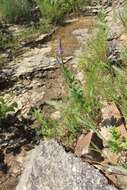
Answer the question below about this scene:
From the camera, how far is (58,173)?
8.43ft

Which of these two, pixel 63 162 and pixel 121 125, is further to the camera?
pixel 121 125

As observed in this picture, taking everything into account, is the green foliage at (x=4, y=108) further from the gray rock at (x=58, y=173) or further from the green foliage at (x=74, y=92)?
the gray rock at (x=58, y=173)

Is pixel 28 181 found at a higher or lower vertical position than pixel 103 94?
lower

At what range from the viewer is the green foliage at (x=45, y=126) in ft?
10.5

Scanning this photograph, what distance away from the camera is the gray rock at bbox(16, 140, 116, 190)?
2441 millimetres

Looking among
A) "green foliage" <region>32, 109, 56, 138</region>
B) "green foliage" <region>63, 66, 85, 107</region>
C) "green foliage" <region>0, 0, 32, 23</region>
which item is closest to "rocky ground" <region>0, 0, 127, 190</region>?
"green foliage" <region>32, 109, 56, 138</region>

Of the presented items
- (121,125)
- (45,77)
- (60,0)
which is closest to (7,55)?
(45,77)

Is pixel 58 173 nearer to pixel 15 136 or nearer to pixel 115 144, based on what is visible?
pixel 115 144

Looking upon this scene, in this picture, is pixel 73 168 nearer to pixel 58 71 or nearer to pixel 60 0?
pixel 58 71

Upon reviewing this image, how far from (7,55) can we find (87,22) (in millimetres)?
1182

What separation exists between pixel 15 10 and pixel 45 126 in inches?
124

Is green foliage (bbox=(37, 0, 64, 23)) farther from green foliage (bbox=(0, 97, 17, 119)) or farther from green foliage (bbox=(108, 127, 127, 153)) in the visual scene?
green foliage (bbox=(108, 127, 127, 153))

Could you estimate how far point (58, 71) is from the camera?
4.29 meters

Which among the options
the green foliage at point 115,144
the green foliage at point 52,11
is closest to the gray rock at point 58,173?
the green foliage at point 115,144
